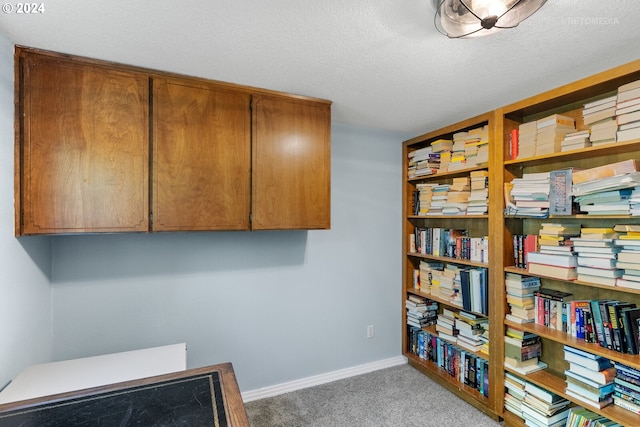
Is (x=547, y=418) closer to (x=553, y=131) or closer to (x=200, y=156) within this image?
(x=553, y=131)

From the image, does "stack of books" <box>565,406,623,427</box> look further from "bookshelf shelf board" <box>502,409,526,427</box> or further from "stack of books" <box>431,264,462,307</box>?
"stack of books" <box>431,264,462,307</box>

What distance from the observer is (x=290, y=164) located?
2092mm

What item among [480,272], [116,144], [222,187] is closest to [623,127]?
[480,272]

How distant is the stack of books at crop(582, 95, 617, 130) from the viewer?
167 centimetres

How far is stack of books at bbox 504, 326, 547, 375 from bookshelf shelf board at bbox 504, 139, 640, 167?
1163 mm

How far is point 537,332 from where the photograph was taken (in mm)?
1929

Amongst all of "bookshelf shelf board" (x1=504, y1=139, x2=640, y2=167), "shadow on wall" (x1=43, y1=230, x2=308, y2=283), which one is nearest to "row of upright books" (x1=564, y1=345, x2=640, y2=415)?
"bookshelf shelf board" (x1=504, y1=139, x2=640, y2=167)

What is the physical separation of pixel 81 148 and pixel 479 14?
195cm

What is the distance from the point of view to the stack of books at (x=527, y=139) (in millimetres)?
2018

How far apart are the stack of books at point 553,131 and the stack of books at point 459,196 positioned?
23.7 inches

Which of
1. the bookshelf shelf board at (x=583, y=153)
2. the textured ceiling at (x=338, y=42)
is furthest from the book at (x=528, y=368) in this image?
the textured ceiling at (x=338, y=42)

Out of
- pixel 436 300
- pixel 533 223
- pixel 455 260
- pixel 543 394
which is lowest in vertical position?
pixel 543 394

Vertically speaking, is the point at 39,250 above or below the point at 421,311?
above

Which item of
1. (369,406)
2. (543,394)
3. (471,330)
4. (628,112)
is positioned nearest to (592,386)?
(543,394)
